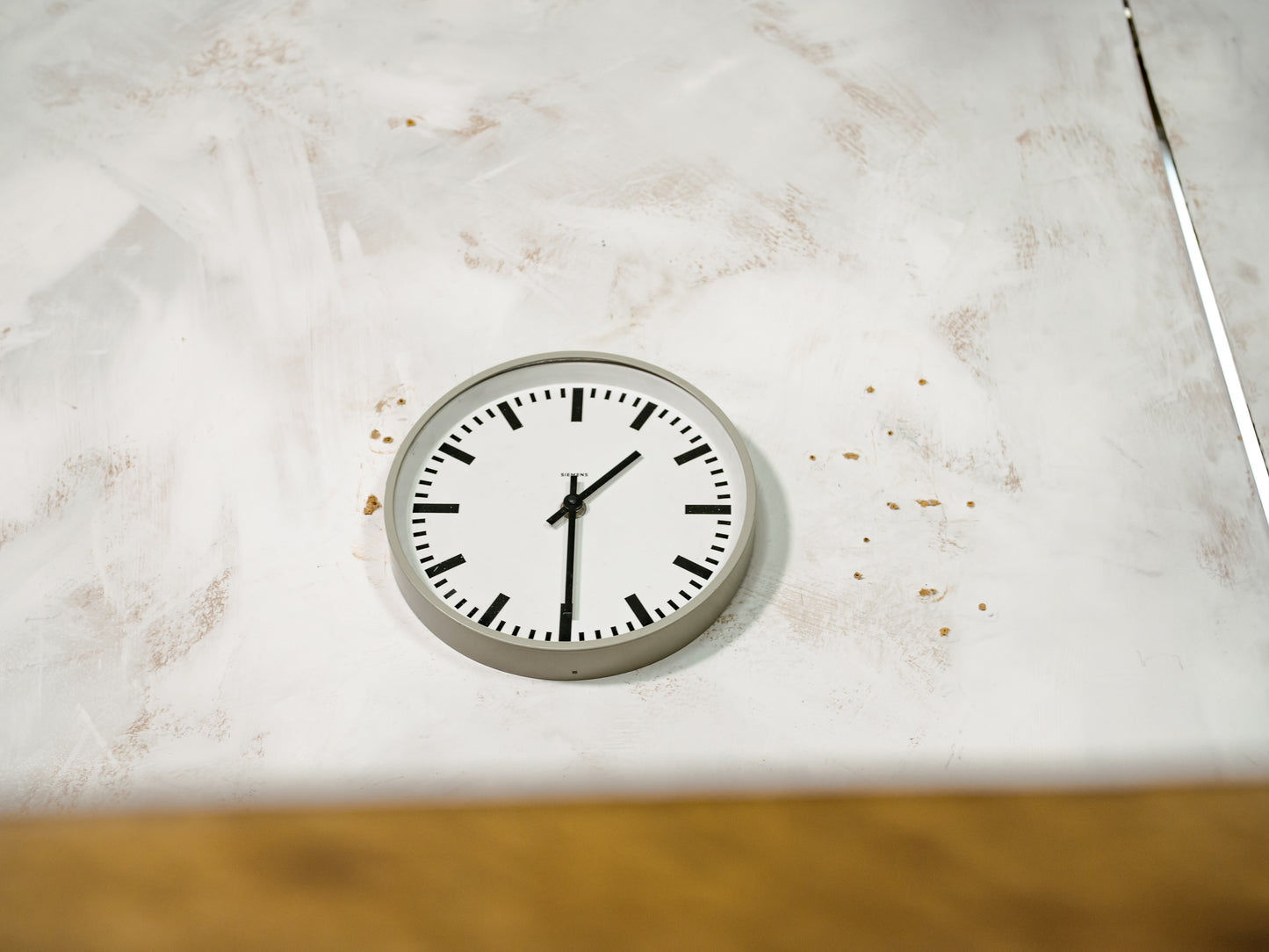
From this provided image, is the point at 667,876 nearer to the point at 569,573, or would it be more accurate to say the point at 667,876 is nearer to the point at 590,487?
the point at 569,573

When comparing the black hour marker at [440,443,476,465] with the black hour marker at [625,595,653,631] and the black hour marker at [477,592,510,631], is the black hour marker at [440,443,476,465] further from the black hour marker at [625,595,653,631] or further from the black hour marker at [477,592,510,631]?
the black hour marker at [625,595,653,631]

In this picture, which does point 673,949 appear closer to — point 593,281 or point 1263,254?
point 593,281

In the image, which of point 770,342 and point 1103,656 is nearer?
point 1103,656

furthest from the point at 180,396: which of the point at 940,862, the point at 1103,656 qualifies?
the point at 1103,656

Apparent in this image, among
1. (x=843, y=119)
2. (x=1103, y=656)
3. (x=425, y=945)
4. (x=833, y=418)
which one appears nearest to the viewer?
(x=425, y=945)

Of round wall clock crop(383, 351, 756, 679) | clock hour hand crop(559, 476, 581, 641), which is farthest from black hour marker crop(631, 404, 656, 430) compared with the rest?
clock hour hand crop(559, 476, 581, 641)

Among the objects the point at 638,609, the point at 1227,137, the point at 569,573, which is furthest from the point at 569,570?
the point at 1227,137
